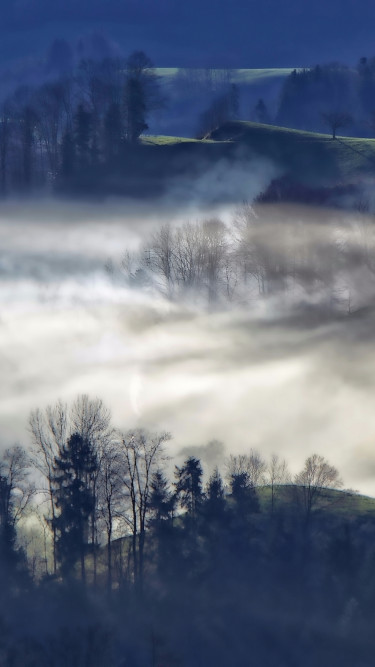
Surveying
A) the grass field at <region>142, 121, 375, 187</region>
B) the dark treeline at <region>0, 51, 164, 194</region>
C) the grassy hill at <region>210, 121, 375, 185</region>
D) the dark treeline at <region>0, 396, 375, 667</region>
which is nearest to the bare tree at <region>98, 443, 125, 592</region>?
the dark treeline at <region>0, 396, 375, 667</region>

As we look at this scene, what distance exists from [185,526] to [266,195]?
65.8m

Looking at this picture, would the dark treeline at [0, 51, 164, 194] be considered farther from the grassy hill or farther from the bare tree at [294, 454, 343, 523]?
the bare tree at [294, 454, 343, 523]

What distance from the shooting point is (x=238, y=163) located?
567 ft

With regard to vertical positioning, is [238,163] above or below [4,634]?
above

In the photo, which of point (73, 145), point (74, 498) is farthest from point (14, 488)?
point (73, 145)

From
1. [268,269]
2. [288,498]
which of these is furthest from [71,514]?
[268,269]

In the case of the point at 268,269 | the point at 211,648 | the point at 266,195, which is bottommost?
the point at 211,648

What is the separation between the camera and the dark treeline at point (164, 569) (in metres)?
74.9

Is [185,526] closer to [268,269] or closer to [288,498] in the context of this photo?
[288,498]

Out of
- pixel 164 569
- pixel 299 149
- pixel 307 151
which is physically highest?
pixel 299 149

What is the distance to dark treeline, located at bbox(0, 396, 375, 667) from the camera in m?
74.9

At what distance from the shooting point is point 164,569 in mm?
80125

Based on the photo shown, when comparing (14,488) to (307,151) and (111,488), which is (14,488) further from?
(307,151)

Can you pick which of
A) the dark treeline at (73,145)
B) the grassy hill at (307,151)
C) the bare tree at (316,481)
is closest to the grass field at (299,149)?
the grassy hill at (307,151)
